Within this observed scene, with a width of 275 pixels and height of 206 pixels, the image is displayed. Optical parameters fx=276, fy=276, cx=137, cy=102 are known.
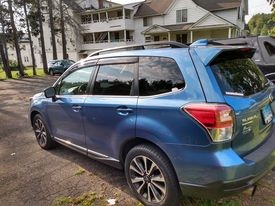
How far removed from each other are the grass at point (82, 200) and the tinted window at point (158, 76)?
1456 mm

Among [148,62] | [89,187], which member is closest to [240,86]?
[148,62]

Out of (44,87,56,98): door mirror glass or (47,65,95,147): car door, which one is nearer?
(47,65,95,147): car door

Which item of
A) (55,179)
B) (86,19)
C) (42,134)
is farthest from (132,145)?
(86,19)

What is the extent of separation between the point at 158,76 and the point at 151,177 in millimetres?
1130

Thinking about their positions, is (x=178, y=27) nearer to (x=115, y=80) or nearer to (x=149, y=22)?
(x=149, y=22)

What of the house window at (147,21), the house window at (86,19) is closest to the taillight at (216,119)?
the house window at (147,21)

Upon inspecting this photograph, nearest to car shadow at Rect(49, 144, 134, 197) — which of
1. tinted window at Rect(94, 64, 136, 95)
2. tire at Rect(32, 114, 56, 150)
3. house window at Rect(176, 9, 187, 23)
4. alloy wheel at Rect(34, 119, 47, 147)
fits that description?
tire at Rect(32, 114, 56, 150)

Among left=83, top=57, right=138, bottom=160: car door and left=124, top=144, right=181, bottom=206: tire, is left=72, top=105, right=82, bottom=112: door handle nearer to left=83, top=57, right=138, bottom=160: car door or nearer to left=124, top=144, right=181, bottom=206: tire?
left=83, top=57, right=138, bottom=160: car door

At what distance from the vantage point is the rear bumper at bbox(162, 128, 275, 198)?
2508mm

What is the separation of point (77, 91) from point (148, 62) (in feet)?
4.86

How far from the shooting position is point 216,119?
8.18 feet

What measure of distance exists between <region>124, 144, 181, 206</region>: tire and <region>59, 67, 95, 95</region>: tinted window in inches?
52.7

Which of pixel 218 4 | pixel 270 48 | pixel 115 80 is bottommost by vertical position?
pixel 115 80

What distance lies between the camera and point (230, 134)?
8.38ft
